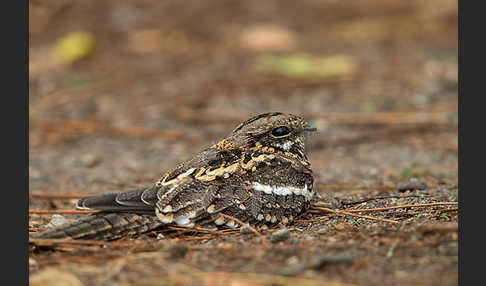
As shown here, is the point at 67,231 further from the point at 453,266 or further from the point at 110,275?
the point at 453,266

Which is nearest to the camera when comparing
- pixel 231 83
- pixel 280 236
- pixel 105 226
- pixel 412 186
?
pixel 280 236

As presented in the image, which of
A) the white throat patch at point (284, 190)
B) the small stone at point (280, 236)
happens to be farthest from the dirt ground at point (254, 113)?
the white throat patch at point (284, 190)

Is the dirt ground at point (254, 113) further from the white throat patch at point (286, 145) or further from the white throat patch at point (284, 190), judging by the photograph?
the white throat patch at point (286, 145)

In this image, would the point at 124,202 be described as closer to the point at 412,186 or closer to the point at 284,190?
the point at 284,190

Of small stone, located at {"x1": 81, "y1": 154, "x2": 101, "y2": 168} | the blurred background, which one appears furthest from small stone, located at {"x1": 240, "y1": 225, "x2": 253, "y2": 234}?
→ small stone, located at {"x1": 81, "y1": 154, "x2": 101, "y2": 168}

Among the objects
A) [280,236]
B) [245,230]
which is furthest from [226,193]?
[280,236]

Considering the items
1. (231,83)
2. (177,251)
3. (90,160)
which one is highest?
(231,83)

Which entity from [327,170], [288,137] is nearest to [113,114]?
[327,170]

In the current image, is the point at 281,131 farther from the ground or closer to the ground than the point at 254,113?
closer to the ground
